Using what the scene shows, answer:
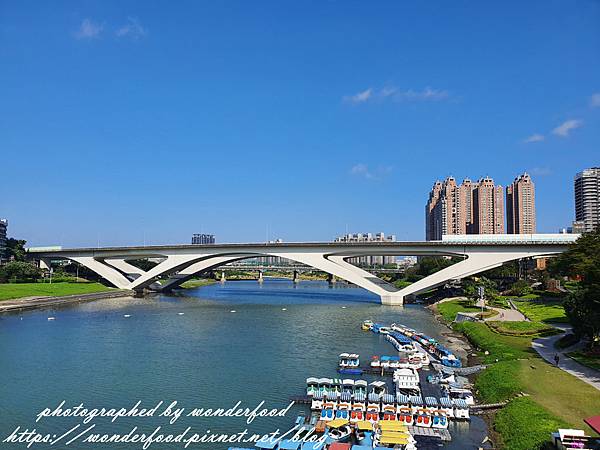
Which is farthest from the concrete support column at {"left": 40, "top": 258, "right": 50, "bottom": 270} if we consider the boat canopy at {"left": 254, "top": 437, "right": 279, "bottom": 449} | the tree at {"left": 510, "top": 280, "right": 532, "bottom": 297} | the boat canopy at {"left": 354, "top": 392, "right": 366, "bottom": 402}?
the boat canopy at {"left": 254, "top": 437, "right": 279, "bottom": 449}

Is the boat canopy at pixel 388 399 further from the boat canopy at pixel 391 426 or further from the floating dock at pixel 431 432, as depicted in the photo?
the boat canopy at pixel 391 426

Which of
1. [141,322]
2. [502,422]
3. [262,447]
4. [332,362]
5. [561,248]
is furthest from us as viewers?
[561,248]

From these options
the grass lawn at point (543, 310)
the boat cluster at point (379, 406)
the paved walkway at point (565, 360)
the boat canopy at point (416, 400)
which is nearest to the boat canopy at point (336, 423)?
the boat cluster at point (379, 406)

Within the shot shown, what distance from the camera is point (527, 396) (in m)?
14.6

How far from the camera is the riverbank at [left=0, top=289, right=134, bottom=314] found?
134 ft

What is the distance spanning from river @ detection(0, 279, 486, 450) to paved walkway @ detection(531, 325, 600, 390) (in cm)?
466

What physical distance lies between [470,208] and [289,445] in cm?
8539

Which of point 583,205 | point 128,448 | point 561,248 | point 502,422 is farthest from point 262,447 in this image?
point 583,205

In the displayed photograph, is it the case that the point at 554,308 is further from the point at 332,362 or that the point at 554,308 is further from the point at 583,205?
the point at 583,205

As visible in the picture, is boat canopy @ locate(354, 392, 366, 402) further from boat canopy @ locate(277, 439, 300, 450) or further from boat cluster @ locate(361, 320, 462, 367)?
boat cluster @ locate(361, 320, 462, 367)

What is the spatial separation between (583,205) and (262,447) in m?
102

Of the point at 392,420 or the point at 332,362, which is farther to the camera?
the point at 332,362

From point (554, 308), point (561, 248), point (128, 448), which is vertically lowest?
point (128, 448)

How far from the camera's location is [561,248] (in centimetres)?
4366
